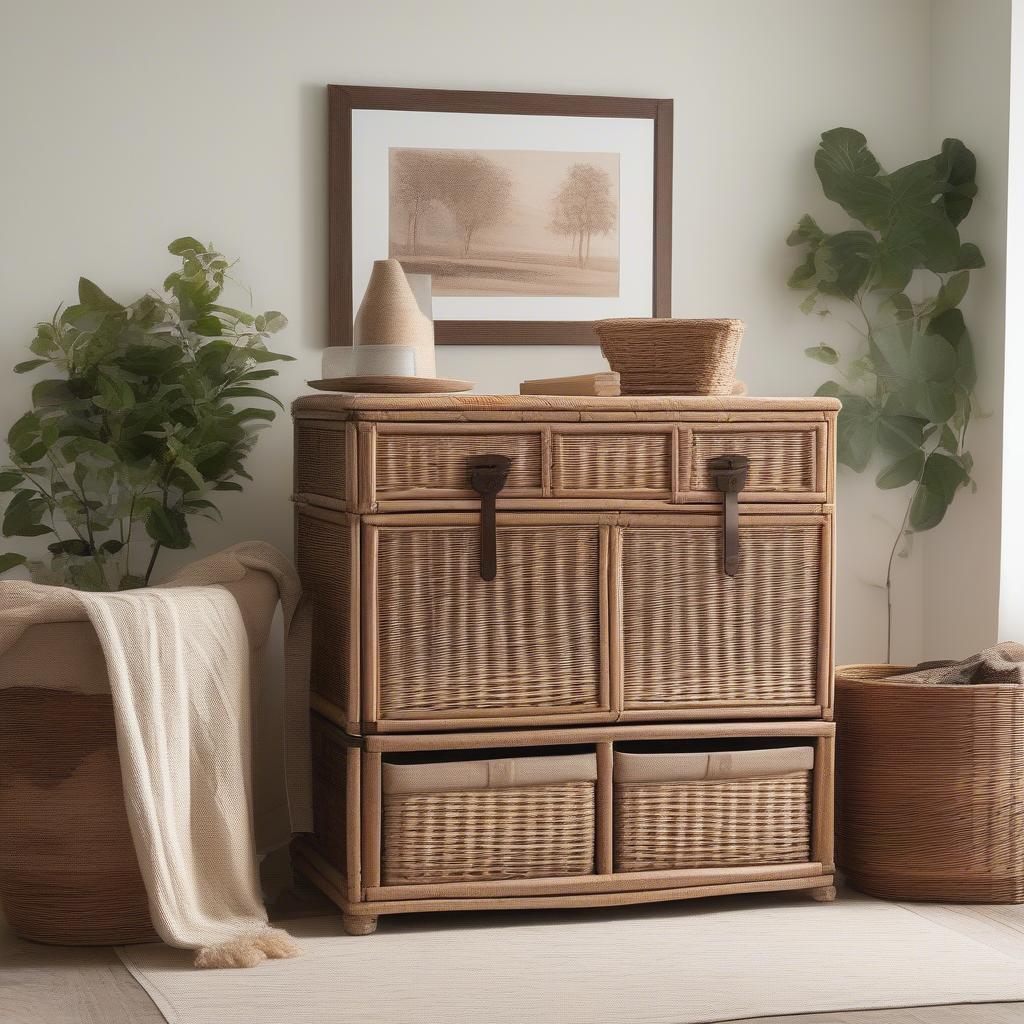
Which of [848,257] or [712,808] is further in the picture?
[848,257]

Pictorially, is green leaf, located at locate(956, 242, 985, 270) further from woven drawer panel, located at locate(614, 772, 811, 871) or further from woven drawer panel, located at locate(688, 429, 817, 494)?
woven drawer panel, located at locate(614, 772, 811, 871)

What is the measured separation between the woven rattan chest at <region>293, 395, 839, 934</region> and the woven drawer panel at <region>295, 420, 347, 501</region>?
0.04 ft

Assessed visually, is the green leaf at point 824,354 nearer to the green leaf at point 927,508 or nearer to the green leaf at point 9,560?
the green leaf at point 927,508

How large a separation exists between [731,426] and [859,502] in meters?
0.86

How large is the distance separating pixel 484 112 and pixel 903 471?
1.27 m

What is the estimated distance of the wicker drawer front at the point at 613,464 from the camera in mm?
2596

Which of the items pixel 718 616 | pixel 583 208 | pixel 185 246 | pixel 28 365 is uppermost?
pixel 583 208

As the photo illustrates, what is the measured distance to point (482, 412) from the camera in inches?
101

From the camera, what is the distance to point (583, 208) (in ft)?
10.5

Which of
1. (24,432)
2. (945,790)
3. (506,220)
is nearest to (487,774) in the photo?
(945,790)

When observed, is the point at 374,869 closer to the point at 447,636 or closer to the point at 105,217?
the point at 447,636

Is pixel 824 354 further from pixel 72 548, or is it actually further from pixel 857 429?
pixel 72 548

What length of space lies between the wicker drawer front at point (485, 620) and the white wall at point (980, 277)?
1111 mm

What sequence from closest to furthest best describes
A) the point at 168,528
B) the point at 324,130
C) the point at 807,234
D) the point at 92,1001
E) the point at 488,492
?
the point at 92,1001 → the point at 488,492 → the point at 168,528 → the point at 324,130 → the point at 807,234
